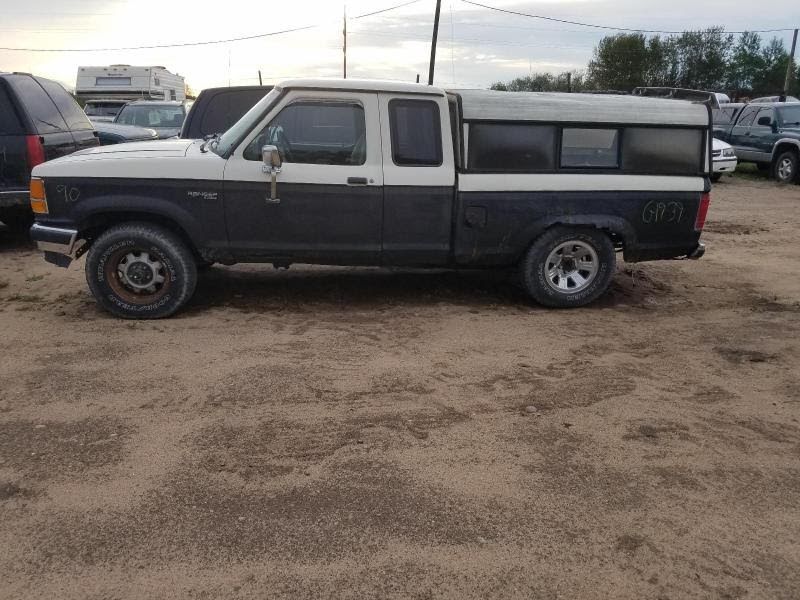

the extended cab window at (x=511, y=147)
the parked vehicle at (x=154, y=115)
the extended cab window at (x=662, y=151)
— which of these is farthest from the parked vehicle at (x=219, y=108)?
the parked vehicle at (x=154, y=115)

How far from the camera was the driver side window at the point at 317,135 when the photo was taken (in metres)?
5.80

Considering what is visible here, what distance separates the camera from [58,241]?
5.76m

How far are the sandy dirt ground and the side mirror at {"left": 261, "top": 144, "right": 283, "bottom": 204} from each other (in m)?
1.02

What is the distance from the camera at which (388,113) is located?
5.90m

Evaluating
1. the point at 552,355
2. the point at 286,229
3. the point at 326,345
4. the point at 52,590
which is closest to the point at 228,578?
the point at 52,590

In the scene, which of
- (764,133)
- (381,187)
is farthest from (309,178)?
(764,133)

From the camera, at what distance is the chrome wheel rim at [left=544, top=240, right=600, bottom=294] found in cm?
648

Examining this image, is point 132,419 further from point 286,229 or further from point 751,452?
point 751,452

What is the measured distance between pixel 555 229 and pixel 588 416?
252 centimetres

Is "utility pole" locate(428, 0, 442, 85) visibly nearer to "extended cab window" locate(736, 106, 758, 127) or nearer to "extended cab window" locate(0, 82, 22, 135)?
"extended cab window" locate(736, 106, 758, 127)

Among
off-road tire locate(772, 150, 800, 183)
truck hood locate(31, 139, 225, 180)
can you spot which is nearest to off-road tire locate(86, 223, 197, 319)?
truck hood locate(31, 139, 225, 180)

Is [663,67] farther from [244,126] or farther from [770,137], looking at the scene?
[244,126]

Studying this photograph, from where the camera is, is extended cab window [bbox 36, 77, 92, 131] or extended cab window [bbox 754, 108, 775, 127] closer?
extended cab window [bbox 36, 77, 92, 131]

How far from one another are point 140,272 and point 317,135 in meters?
1.84
